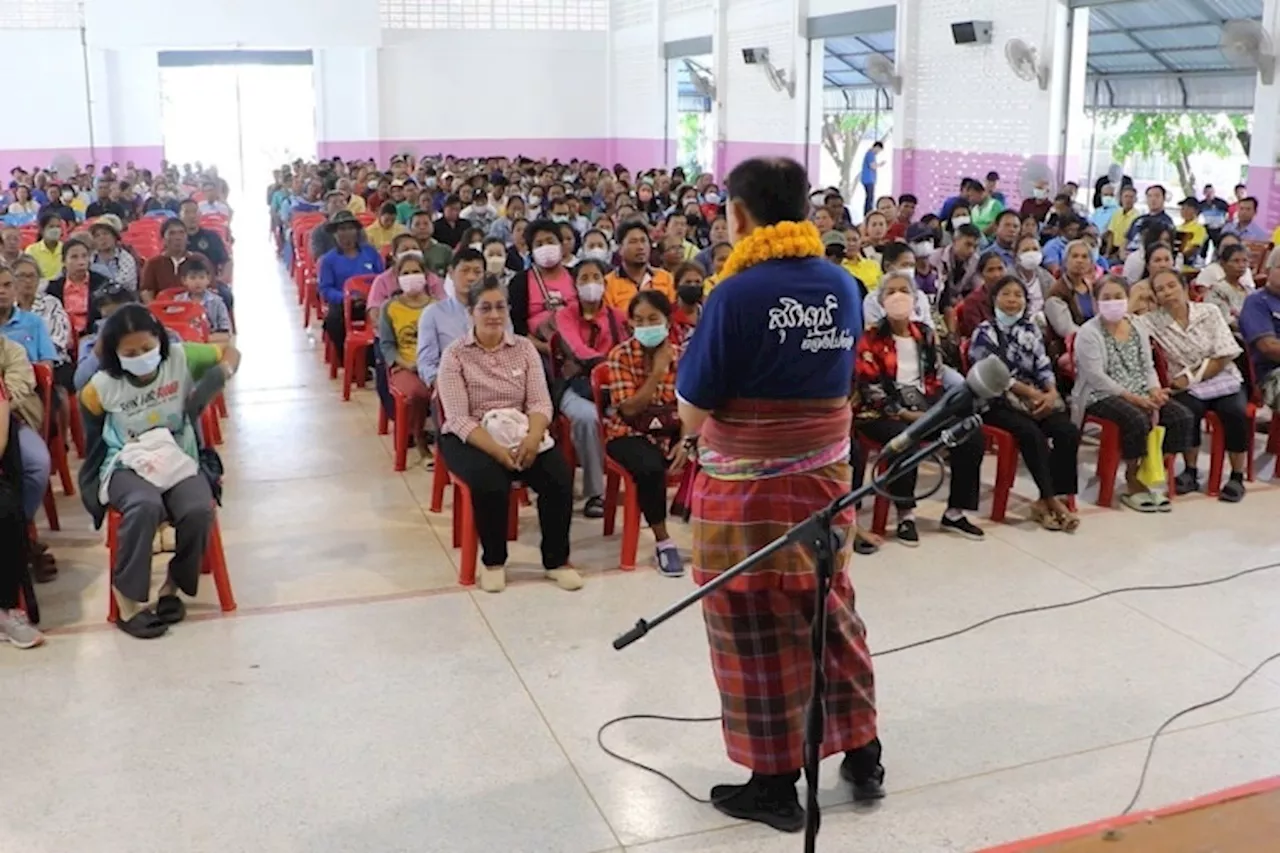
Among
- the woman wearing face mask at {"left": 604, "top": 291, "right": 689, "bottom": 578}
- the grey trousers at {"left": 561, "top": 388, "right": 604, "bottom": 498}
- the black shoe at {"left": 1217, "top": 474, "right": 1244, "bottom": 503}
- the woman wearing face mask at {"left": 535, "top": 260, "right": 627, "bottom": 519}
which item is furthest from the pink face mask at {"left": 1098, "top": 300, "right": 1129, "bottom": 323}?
the grey trousers at {"left": 561, "top": 388, "right": 604, "bottom": 498}

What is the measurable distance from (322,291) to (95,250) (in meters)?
1.34

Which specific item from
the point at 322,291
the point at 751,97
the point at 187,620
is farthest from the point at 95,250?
the point at 751,97

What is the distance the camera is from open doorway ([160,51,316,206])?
22500 mm

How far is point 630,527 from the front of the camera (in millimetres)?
4645

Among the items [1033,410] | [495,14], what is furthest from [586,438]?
[495,14]

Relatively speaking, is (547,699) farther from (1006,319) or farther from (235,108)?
(235,108)

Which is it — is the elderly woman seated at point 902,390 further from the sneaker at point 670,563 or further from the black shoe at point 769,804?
the black shoe at point 769,804

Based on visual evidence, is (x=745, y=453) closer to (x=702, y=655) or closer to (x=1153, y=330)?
(x=702, y=655)

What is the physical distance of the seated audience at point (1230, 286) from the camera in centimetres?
630

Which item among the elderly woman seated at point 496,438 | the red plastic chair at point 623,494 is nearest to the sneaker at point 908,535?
the red plastic chair at point 623,494

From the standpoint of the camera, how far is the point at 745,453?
2750 mm

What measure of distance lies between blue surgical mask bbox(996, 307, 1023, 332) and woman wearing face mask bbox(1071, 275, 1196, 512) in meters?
0.35

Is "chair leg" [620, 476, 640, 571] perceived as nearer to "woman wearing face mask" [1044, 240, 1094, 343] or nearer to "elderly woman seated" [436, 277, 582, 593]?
"elderly woman seated" [436, 277, 582, 593]

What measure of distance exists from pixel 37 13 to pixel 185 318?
17.3m
